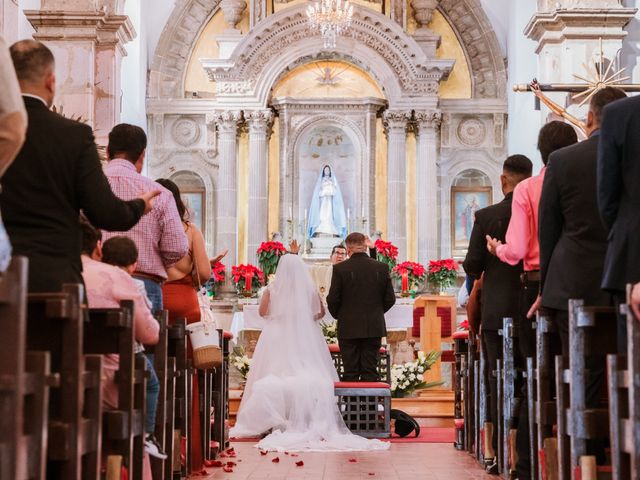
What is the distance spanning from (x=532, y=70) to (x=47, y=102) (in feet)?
48.7

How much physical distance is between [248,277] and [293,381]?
20.7ft

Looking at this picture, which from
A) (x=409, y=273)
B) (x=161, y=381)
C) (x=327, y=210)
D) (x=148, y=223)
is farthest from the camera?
(x=327, y=210)

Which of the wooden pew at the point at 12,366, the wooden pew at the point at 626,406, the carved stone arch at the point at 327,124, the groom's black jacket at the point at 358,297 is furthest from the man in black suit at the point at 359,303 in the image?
the carved stone arch at the point at 327,124

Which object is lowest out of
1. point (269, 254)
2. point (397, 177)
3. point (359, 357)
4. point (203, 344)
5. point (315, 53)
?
point (359, 357)

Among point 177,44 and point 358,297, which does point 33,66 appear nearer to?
point 358,297

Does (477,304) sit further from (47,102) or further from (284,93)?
(284,93)

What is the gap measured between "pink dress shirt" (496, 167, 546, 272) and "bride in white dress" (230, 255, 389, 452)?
3368 millimetres

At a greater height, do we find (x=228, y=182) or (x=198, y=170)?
(x=198, y=170)

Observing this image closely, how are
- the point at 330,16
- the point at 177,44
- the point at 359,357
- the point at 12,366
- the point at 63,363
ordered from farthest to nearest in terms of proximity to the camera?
the point at 177,44 → the point at 330,16 → the point at 359,357 → the point at 63,363 → the point at 12,366

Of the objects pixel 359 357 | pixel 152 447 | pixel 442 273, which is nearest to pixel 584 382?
pixel 152 447

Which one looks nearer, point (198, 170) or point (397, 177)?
point (397, 177)

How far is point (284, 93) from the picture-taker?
1986 centimetres

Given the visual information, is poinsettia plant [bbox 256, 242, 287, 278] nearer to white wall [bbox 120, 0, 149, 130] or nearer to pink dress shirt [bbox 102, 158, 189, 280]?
white wall [bbox 120, 0, 149, 130]

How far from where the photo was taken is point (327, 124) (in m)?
19.8
